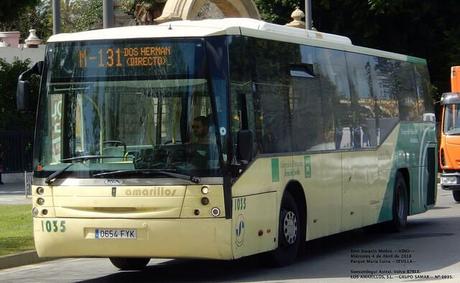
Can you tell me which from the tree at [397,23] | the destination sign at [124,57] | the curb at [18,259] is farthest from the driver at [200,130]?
the tree at [397,23]

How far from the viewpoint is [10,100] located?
44.0 m

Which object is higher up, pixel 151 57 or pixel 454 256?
pixel 151 57

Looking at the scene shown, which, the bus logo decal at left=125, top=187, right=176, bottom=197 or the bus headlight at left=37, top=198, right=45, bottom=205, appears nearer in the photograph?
the bus logo decal at left=125, top=187, right=176, bottom=197

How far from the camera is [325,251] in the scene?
15672 millimetres

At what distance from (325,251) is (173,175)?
4.71m

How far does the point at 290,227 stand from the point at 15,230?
23.4ft

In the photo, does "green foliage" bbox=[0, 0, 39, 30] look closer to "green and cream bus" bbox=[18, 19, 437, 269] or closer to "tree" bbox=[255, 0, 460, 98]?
"green and cream bus" bbox=[18, 19, 437, 269]

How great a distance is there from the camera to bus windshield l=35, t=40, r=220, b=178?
11.8m

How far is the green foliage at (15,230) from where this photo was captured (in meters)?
15.9

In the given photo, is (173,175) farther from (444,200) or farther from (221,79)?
(444,200)

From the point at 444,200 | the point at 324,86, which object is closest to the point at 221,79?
the point at 324,86

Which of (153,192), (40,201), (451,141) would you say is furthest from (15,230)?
(451,141)

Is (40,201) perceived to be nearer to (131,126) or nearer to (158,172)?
(131,126)

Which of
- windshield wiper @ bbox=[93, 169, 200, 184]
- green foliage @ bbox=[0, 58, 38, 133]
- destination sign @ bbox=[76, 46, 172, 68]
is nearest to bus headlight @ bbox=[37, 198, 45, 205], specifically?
windshield wiper @ bbox=[93, 169, 200, 184]
